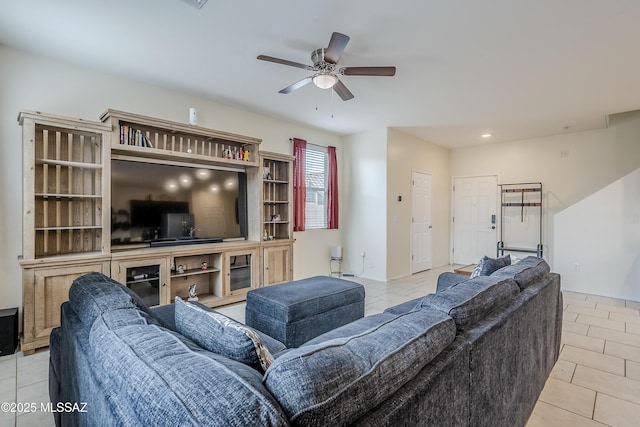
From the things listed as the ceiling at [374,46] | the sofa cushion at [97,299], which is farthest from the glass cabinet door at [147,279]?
the ceiling at [374,46]

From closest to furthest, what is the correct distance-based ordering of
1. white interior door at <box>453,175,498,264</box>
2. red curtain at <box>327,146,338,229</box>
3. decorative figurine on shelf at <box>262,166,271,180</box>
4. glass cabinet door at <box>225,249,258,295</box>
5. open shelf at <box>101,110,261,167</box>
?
open shelf at <box>101,110,261,167</box>
glass cabinet door at <box>225,249,258,295</box>
decorative figurine on shelf at <box>262,166,271,180</box>
red curtain at <box>327,146,338,229</box>
white interior door at <box>453,175,498,264</box>

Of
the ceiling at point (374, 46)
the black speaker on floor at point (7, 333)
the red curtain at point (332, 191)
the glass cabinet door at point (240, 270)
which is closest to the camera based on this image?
the ceiling at point (374, 46)

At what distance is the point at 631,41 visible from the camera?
260 centimetres

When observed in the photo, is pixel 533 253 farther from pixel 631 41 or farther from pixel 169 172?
pixel 169 172

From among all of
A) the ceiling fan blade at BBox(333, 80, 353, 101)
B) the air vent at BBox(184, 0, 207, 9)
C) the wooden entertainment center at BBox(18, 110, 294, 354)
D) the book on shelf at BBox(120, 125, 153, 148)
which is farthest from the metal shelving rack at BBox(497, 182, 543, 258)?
the book on shelf at BBox(120, 125, 153, 148)

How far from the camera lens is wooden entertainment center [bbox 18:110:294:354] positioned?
103 inches

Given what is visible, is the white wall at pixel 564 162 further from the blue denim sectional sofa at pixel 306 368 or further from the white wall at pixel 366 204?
the blue denim sectional sofa at pixel 306 368

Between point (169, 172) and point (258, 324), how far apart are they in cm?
220

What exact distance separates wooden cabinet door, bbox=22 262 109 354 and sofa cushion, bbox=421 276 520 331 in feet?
9.93

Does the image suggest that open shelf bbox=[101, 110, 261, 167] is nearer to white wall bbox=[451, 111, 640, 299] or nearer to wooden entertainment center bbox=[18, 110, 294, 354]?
wooden entertainment center bbox=[18, 110, 294, 354]

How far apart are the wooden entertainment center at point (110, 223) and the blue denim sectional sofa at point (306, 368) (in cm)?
128

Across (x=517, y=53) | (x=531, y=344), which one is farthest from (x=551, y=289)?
(x=517, y=53)

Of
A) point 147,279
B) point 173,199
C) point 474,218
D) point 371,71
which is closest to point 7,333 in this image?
point 147,279

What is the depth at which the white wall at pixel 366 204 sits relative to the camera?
210 inches
